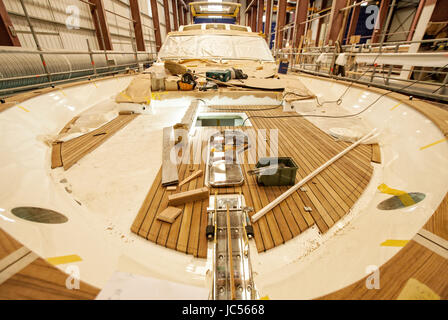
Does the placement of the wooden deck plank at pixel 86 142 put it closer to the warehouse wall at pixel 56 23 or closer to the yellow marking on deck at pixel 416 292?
the yellow marking on deck at pixel 416 292

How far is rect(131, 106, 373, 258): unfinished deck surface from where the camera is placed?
1161 mm

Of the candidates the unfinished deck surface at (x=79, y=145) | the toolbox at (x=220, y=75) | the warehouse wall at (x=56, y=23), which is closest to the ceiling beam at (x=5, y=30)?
the warehouse wall at (x=56, y=23)

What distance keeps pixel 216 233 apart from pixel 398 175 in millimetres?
1672

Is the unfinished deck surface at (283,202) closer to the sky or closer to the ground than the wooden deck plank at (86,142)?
closer to the ground

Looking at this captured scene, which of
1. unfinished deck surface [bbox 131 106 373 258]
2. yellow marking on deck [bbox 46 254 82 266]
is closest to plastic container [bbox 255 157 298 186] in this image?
unfinished deck surface [bbox 131 106 373 258]

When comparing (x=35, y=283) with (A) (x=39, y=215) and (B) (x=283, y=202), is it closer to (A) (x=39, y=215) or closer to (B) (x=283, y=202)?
(A) (x=39, y=215)

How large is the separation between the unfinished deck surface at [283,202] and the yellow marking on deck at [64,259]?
347mm

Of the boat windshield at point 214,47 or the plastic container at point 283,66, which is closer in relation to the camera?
the boat windshield at point 214,47

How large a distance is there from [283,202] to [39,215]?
1486 mm

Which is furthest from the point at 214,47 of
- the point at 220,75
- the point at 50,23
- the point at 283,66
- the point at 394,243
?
the point at 394,243

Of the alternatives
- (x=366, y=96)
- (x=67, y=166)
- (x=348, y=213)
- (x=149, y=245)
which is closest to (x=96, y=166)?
(x=67, y=166)

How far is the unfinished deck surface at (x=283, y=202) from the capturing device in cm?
116

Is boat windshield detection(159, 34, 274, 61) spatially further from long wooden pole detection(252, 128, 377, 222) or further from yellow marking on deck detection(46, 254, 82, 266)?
yellow marking on deck detection(46, 254, 82, 266)

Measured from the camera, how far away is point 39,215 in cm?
114
